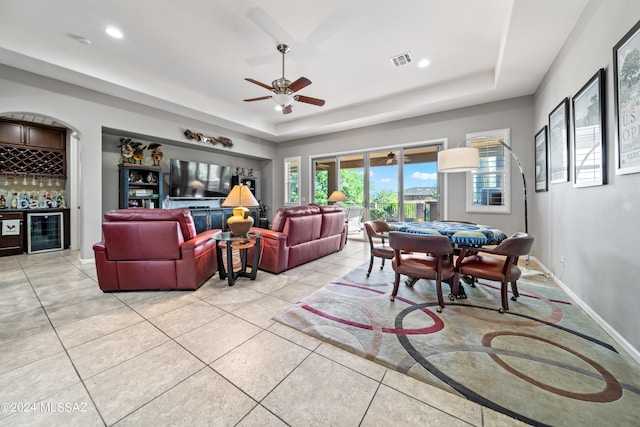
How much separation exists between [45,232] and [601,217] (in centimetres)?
848

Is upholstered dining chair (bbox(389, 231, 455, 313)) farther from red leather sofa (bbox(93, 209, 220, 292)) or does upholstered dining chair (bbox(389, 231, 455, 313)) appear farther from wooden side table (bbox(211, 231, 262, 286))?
red leather sofa (bbox(93, 209, 220, 292))

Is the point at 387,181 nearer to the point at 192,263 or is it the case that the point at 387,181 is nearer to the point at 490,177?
the point at 490,177

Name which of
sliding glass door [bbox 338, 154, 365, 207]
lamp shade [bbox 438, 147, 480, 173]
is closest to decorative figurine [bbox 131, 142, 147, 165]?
sliding glass door [bbox 338, 154, 365, 207]

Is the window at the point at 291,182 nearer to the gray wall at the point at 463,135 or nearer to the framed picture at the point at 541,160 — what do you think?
the gray wall at the point at 463,135

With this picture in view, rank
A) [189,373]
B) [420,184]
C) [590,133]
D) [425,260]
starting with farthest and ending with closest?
[420,184] < [425,260] < [590,133] < [189,373]

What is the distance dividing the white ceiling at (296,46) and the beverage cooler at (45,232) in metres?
2.90

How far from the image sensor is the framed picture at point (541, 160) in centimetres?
360

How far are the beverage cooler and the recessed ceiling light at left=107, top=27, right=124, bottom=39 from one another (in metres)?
4.06

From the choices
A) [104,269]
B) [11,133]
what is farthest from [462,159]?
[11,133]

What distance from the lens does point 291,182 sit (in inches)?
307

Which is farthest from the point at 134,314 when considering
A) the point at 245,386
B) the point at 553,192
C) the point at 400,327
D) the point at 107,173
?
the point at 553,192

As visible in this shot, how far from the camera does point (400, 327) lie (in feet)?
6.67

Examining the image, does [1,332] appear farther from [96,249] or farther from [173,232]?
[173,232]

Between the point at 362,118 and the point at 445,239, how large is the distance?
4.16m
